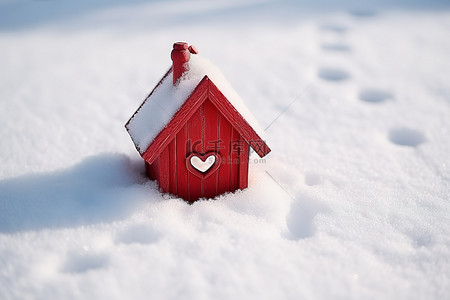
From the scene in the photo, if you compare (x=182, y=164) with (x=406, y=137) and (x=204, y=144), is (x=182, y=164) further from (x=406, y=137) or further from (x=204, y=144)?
(x=406, y=137)

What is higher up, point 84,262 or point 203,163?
point 203,163

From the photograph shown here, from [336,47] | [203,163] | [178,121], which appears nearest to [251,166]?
[203,163]

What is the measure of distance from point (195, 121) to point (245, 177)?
1.20ft

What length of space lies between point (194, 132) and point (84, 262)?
0.65 m

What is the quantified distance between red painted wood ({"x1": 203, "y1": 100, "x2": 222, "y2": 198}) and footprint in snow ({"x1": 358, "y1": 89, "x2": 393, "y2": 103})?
55.1 inches

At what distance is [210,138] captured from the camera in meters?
1.77

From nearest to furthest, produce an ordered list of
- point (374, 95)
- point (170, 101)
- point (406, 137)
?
point (170, 101) < point (406, 137) < point (374, 95)

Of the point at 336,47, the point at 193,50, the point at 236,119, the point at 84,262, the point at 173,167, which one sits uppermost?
the point at 193,50

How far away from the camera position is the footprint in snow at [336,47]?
3336 mm

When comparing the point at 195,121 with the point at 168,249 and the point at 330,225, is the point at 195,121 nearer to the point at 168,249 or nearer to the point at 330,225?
the point at 168,249

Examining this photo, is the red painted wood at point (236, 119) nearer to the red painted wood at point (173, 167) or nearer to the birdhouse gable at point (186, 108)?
the birdhouse gable at point (186, 108)

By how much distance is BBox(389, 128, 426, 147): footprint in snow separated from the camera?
2.37 m

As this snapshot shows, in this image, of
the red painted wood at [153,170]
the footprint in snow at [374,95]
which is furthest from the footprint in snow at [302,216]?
the footprint in snow at [374,95]

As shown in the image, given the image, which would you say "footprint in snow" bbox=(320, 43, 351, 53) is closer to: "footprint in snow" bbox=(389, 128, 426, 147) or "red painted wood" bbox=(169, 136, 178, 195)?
"footprint in snow" bbox=(389, 128, 426, 147)
